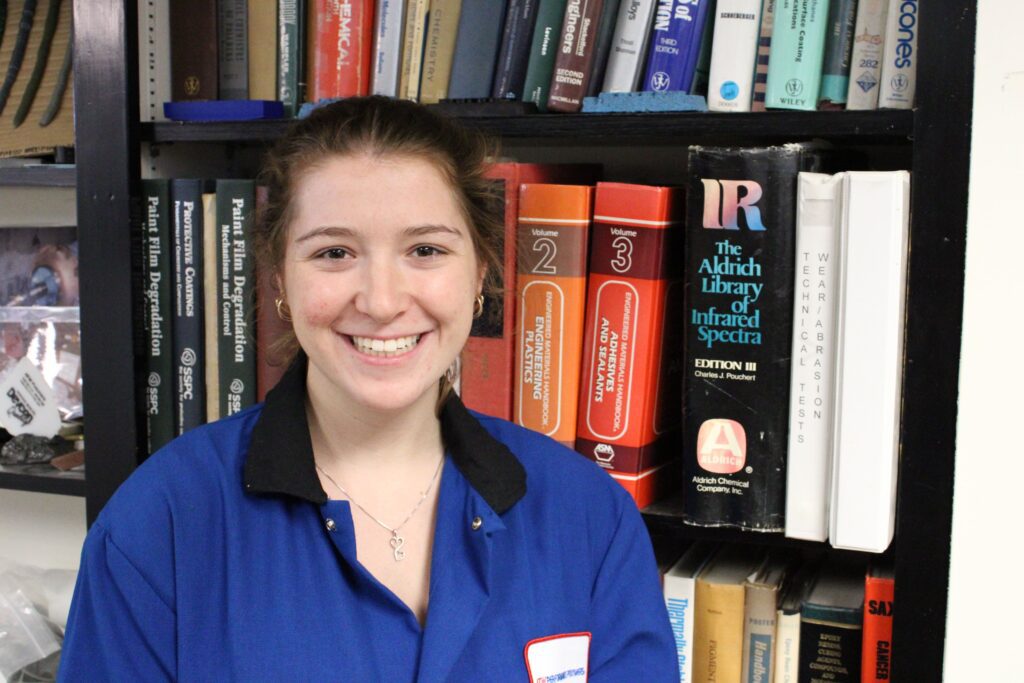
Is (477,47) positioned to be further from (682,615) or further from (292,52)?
(682,615)

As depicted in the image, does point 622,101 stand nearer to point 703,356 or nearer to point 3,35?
point 703,356

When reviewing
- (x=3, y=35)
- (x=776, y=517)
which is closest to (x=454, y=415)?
(x=776, y=517)

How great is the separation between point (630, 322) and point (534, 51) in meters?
0.35

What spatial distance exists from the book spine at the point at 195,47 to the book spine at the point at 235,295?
0.20m

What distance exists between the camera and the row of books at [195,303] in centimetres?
134

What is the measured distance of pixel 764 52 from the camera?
45.4 inches

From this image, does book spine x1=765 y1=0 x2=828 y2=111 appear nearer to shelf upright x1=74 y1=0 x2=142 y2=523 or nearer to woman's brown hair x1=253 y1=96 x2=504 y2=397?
woman's brown hair x1=253 y1=96 x2=504 y2=397

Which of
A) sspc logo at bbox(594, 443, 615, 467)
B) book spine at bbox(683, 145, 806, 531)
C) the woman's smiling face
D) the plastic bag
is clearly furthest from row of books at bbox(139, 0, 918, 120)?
the plastic bag

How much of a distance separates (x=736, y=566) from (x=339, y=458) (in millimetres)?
534

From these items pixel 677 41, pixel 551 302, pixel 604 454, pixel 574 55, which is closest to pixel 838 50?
pixel 677 41

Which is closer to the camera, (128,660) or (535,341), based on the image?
(128,660)

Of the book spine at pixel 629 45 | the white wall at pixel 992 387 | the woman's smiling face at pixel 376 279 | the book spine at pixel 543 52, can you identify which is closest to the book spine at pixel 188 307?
the woman's smiling face at pixel 376 279

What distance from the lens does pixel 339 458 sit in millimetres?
1101

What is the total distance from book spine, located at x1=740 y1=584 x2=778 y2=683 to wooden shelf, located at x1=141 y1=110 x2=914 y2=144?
0.53 metres
